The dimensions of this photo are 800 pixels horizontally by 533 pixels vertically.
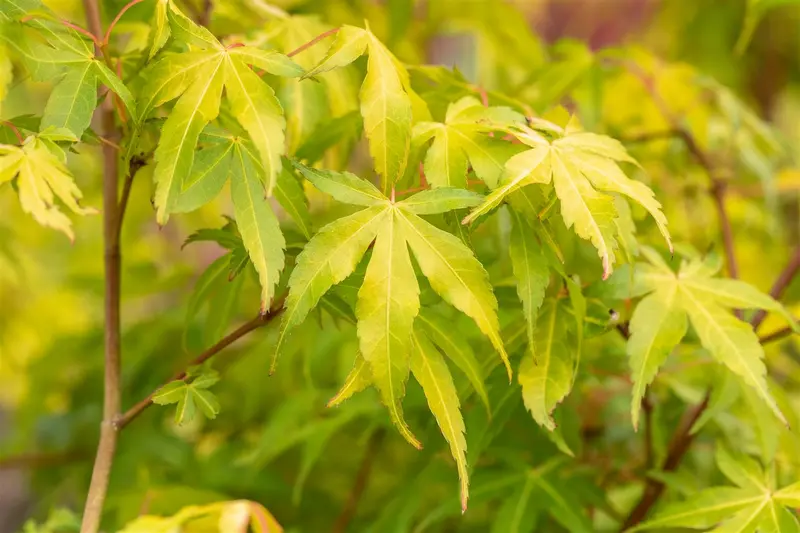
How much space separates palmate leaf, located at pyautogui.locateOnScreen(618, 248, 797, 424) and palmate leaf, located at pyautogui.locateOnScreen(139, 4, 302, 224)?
1.03ft

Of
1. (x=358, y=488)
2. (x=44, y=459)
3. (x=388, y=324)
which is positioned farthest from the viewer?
(x=44, y=459)

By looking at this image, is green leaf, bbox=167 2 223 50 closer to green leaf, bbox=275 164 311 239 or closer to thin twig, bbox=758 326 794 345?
green leaf, bbox=275 164 311 239

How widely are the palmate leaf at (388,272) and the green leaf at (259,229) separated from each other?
16mm

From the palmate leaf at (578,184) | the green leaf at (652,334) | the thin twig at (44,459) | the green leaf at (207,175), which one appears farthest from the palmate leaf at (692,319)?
the thin twig at (44,459)

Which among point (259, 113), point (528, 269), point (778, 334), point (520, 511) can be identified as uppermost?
point (259, 113)

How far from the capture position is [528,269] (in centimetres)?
52

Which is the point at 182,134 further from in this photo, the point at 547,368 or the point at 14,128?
the point at 547,368

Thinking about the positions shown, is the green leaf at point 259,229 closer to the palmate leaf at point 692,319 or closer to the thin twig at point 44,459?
the palmate leaf at point 692,319

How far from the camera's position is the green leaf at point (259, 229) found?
48 cm

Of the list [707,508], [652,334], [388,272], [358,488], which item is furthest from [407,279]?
[358,488]

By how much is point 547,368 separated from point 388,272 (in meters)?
0.17

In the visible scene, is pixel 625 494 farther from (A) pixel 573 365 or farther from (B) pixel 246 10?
(B) pixel 246 10

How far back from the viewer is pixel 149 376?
110 centimetres

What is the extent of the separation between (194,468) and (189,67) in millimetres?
658
